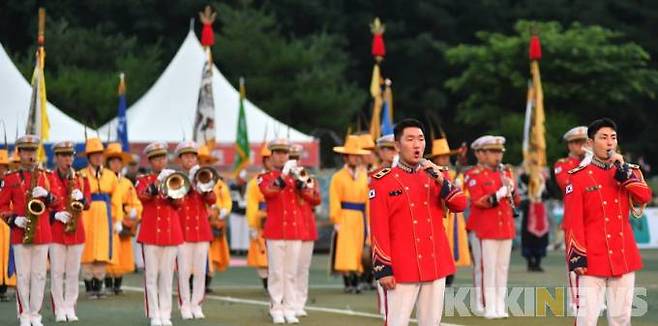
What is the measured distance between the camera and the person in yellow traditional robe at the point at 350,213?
1947cm

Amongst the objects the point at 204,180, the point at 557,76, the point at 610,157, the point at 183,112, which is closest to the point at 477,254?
the point at 204,180

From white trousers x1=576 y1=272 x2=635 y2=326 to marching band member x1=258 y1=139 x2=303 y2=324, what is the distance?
17.6 ft

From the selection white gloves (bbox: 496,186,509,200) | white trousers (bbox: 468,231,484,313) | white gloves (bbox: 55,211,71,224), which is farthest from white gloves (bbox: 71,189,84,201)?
white gloves (bbox: 496,186,509,200)

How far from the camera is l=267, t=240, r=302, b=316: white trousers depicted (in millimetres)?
16312

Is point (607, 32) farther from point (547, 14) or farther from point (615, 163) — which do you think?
point (615, 163)

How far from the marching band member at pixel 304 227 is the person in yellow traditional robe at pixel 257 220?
7.65 ft

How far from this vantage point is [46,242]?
15.3 m

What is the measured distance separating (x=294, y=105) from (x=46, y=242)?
108ft

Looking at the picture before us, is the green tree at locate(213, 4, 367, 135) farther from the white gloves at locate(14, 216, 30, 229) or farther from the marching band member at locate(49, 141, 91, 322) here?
the white gloves at locate(14, 216, 30, 229)

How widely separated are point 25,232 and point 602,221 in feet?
20.7

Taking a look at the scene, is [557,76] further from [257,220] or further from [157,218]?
[157,218]

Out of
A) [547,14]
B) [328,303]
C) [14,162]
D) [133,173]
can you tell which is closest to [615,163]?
[328,303]

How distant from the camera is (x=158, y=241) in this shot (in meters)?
15.9

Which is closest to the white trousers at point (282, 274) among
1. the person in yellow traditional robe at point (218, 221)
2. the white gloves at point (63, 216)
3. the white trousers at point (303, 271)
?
the white trousers at point (303, 271)
